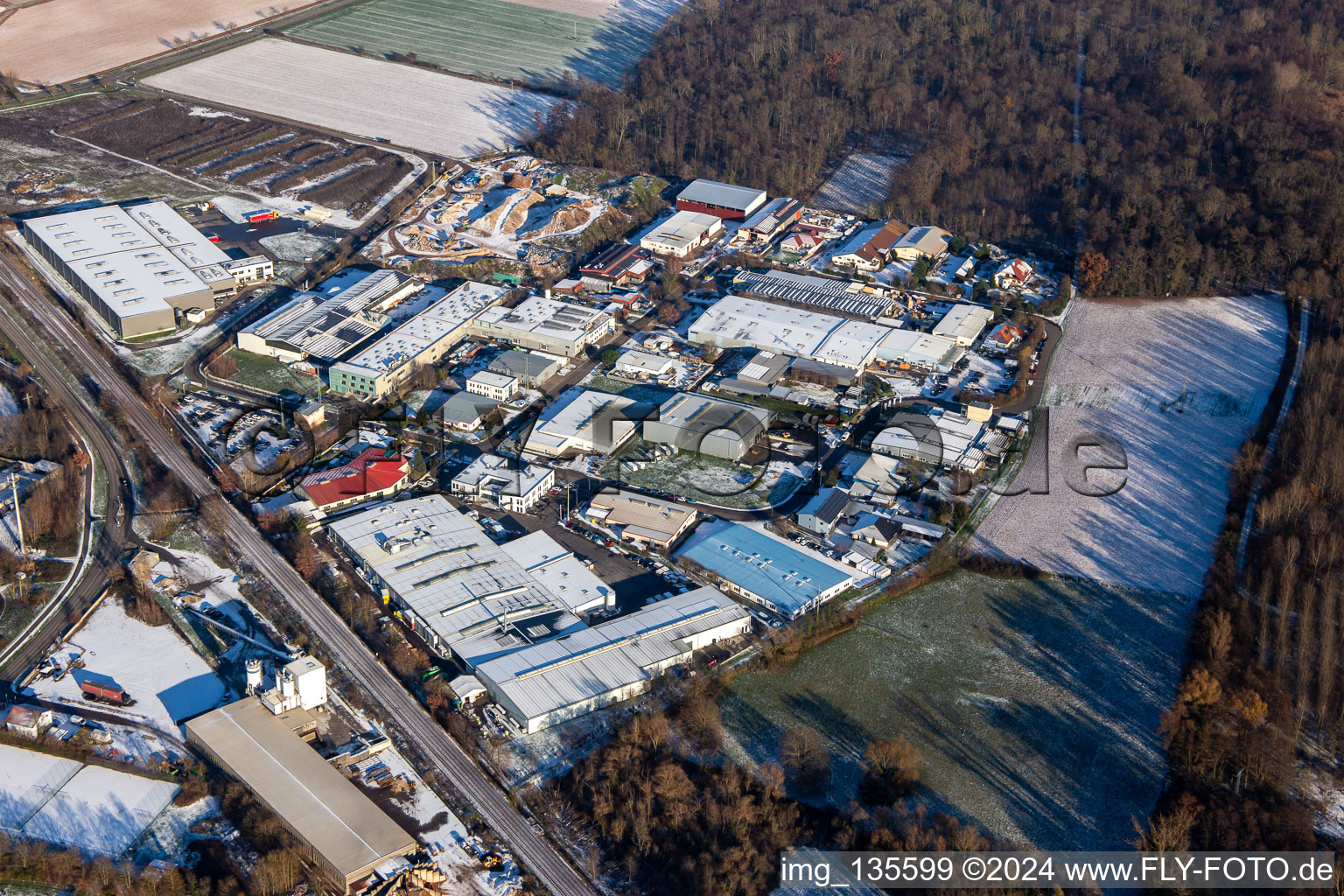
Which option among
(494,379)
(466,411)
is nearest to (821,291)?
(494,379)

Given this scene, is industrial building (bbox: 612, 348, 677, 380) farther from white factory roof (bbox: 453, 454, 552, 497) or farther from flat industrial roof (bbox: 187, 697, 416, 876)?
flat industrial roof (bbox: 187, 697, 416, 876)

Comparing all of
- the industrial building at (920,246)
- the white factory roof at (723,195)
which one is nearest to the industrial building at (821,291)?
the industrial building at (920,246)

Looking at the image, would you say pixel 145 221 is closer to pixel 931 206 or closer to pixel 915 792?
pixel 931 206

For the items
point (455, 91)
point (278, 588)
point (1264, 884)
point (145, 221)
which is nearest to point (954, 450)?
point (1264, 884)

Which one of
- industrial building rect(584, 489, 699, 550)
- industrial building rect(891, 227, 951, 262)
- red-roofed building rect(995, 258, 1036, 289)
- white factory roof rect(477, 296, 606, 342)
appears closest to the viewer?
industrial building rect(584, 489, 699, 550)

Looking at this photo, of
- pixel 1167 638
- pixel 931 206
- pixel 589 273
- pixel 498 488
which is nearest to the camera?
pixel 1167 638

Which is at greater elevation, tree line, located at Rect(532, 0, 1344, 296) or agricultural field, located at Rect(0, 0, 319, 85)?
agricultural field, located at Rect(0, 0, 319, 85)

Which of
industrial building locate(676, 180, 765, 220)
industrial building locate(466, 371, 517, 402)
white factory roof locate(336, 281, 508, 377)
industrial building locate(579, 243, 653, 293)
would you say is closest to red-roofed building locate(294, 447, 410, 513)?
industrial building locate(466, 371, 517, 402)
